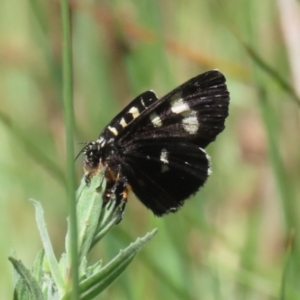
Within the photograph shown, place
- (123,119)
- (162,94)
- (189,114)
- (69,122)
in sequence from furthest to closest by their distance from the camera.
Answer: (162,94)
(189,114)
(123,119)
(69,122)

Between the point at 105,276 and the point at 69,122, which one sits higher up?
the point at 69,122

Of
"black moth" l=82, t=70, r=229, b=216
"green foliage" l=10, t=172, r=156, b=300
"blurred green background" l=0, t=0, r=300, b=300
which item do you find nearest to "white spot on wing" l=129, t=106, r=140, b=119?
"black moth" l=82, t=70, r=229, b=216

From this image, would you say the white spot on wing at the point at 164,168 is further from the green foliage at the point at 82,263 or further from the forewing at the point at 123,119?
the green foliage at the point at 82,263

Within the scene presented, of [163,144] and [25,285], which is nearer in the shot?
[25,285]

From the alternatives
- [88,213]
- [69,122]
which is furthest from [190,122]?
[69,122]

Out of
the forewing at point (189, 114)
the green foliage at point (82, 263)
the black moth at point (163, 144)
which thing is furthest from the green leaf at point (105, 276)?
the forewing at point (189, 114)

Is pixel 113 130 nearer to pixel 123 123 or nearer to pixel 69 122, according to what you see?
pixel 123 123

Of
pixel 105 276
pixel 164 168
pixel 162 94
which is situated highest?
pixel 162 94

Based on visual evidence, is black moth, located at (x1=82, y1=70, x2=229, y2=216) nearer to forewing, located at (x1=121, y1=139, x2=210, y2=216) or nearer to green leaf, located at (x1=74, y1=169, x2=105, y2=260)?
forewing, located at (x1=121, y1=139, x2=210, y2=216)
